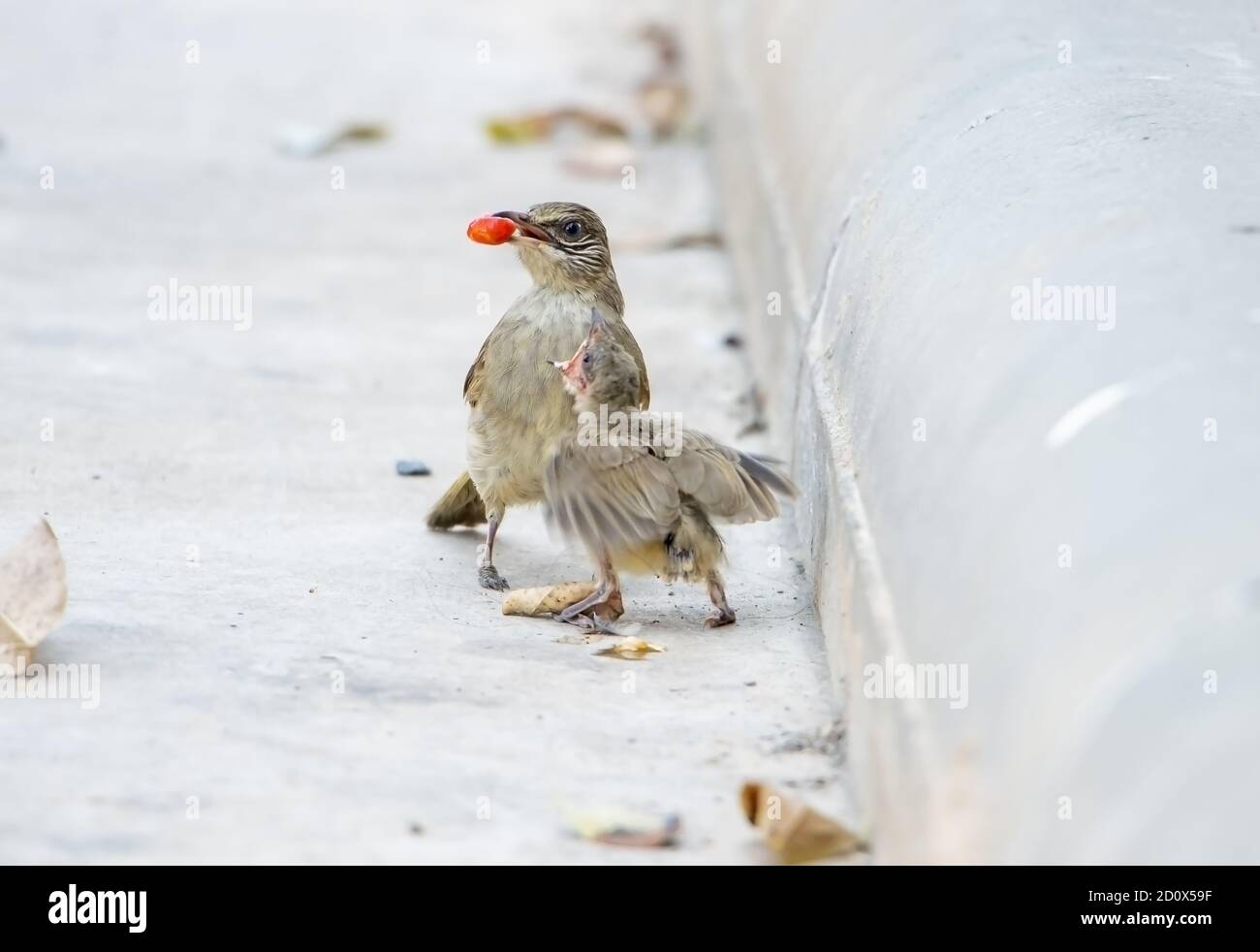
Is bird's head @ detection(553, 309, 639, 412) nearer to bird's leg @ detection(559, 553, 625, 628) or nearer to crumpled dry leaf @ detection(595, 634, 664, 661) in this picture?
bird's leg @ detection(559, 553, 625, 628)

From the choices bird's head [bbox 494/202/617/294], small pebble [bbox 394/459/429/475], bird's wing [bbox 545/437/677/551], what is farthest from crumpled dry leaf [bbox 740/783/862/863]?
small pebble [bbox 394/459/429/475]

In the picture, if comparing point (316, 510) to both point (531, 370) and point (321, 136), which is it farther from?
point (321, 136)

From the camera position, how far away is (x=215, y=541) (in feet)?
16.9

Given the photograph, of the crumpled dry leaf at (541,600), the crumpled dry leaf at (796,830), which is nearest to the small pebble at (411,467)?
the crumpled dry leaf at (541,600)

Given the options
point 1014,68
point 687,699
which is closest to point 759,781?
point 687,699

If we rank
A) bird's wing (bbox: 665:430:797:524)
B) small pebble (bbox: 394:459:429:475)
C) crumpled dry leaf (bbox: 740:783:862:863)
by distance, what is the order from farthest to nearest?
small pebble (bbox: 394:459:429:475)
bird's wing (bbox: 665:430:797:524)
crumpled dry leaf (bbox: 740:783:862:863)

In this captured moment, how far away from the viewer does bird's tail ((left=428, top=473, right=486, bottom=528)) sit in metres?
5.45

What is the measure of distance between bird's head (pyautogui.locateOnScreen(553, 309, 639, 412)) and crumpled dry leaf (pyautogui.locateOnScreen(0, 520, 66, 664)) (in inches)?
54.8

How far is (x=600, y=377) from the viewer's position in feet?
15.8

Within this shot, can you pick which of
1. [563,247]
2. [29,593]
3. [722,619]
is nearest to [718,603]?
[722,619]

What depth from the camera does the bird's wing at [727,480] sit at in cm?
479

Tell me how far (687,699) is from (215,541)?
160 cm

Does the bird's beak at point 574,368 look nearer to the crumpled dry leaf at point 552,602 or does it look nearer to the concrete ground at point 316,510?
the crumpled dry leaf at point 552,602

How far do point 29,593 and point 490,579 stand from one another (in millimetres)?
1431
